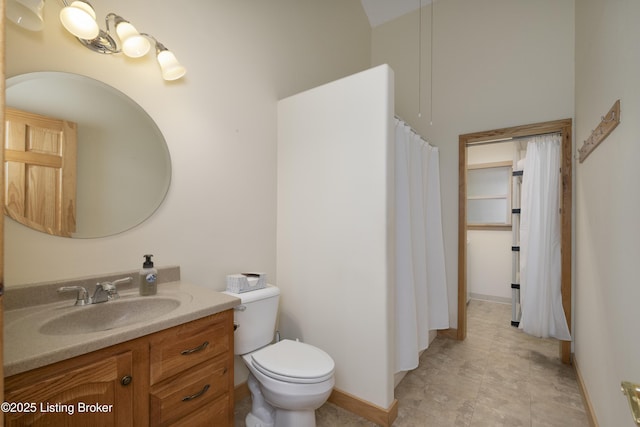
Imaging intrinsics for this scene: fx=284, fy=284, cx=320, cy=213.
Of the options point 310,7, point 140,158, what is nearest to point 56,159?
point 140,158

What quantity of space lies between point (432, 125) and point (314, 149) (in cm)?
170

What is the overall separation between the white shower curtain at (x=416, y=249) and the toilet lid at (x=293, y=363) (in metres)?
0.64

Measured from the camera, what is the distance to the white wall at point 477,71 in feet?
8.05

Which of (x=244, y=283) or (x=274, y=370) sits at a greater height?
(x=244, y=283)

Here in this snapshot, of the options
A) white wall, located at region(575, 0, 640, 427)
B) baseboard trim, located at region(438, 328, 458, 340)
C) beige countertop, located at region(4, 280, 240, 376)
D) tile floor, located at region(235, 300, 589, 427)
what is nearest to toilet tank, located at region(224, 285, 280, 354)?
beige countertop, located at region(4, 280, 240, 376)

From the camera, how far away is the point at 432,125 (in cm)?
304

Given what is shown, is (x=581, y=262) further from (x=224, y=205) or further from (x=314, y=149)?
(x=224, y=205)

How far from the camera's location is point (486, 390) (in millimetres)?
2037

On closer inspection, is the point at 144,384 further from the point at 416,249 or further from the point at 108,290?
the point at 416,249

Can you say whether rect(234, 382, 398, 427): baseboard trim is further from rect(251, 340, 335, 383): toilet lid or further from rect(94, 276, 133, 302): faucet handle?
rect(94, 276, 133, 302): faucet handle

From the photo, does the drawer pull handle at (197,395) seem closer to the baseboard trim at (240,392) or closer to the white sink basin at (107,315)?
the white sink basin at (107,315)

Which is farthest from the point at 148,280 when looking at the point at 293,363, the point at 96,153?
the point at 293,363

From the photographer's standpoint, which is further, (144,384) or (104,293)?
(104,293)

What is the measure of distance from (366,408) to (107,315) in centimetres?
151
